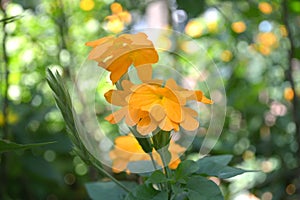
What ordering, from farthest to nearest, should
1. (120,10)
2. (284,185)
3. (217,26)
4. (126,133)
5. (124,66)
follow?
(217,26) → (284,185) → (120,10) → (126,133) → (124,66)

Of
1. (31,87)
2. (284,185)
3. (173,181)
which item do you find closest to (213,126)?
(173,181)

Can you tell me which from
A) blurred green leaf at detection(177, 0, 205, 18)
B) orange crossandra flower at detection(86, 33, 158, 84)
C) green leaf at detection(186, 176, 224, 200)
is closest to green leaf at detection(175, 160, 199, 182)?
green leaf at detection(186, 176, 224, 200)

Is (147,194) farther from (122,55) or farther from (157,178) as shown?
(122,55)

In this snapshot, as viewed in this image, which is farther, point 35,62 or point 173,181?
point 35,62

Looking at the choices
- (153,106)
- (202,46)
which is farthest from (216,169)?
(202,46)

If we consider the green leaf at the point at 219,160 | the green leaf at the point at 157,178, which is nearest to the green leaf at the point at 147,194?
the green leaf at the point at 157,178

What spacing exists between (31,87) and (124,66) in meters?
1.26

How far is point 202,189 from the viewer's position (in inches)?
27.8

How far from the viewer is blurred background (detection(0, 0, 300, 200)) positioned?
1622mm

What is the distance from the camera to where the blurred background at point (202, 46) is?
162 centimetres

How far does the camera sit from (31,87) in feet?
6.26

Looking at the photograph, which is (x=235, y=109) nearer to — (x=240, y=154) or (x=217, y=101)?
(x=240, y=154)

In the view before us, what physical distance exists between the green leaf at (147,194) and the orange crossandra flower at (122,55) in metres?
0.14

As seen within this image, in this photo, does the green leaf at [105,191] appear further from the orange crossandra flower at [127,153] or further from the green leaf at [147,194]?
the green leaf at [147,194]
